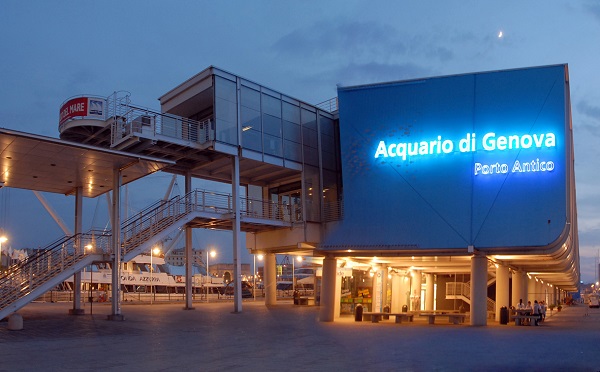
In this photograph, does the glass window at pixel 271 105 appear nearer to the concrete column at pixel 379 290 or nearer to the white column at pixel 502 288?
the concrete column at pixel 379 290

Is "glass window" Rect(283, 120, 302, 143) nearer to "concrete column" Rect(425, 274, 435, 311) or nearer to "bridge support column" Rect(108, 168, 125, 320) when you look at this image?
"bridge support column" Rect(108, 168, 125, 320)

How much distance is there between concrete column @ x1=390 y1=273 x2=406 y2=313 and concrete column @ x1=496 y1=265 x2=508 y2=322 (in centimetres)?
836

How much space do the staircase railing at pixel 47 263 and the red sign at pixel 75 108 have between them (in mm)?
6713

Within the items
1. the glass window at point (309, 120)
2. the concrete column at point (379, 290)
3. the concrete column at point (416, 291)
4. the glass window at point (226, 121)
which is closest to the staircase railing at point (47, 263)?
the glass window at point (226, 121)

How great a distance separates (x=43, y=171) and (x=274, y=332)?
45.2 ft

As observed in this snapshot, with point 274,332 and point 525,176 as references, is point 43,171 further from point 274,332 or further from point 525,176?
point 525,176

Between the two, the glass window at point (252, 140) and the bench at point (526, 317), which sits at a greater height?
the glass window at point (252, 140)

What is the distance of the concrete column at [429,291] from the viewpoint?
160 ft

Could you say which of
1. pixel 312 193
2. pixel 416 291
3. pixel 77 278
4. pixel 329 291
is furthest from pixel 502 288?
pixel 77 278

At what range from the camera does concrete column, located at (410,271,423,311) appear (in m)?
44.9

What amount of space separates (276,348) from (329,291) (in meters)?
14.1

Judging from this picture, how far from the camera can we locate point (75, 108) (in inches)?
1293

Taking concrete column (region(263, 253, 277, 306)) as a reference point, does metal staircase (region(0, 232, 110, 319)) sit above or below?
→ above

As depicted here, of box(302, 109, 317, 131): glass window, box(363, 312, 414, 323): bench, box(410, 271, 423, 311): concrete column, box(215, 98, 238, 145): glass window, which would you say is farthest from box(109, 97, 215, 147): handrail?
box(410, 271, 423, 311): concrete column
